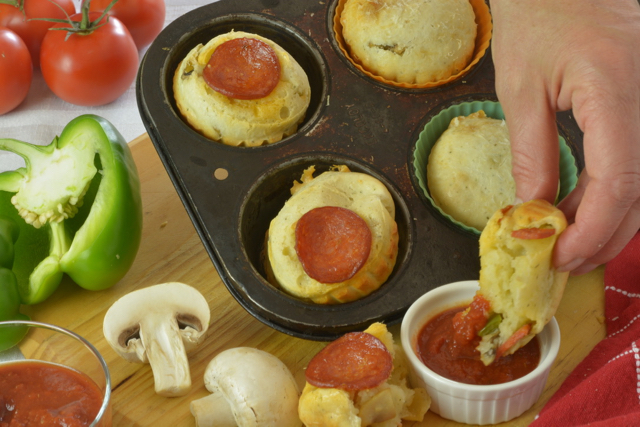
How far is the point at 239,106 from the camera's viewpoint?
11.0 ft

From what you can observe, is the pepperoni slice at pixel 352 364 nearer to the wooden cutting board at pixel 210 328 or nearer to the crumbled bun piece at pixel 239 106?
the wooden cutting board at pixel 210 328

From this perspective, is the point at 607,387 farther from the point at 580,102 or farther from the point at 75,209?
the point at 75,209

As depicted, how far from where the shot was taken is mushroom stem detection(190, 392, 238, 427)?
104 inches

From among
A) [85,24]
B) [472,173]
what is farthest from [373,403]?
[85,24]

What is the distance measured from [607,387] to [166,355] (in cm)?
174

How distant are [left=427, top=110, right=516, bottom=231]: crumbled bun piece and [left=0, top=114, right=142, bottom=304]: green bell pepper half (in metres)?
1.43

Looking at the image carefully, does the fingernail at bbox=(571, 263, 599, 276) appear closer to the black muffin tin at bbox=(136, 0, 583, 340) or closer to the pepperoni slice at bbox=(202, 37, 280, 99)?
the black muffin tin at bbox=(136, 0, 583, 340)

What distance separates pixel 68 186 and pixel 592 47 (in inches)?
89.2

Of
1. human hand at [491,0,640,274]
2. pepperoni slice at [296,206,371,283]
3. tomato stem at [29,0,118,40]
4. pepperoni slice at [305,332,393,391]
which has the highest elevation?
human hand at [491,0,640,274]

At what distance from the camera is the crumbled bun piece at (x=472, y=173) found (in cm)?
312

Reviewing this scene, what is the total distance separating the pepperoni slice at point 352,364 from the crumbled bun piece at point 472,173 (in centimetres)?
88

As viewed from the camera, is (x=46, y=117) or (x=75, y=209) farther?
(x=46, y=117)

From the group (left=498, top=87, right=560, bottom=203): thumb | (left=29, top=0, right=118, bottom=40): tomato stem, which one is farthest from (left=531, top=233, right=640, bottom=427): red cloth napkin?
(left=29, top=0, right=118, bottom=40): tomato stem

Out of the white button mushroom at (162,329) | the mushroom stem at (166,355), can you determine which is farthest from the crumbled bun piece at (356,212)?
the mushroom stem at (166,355)
